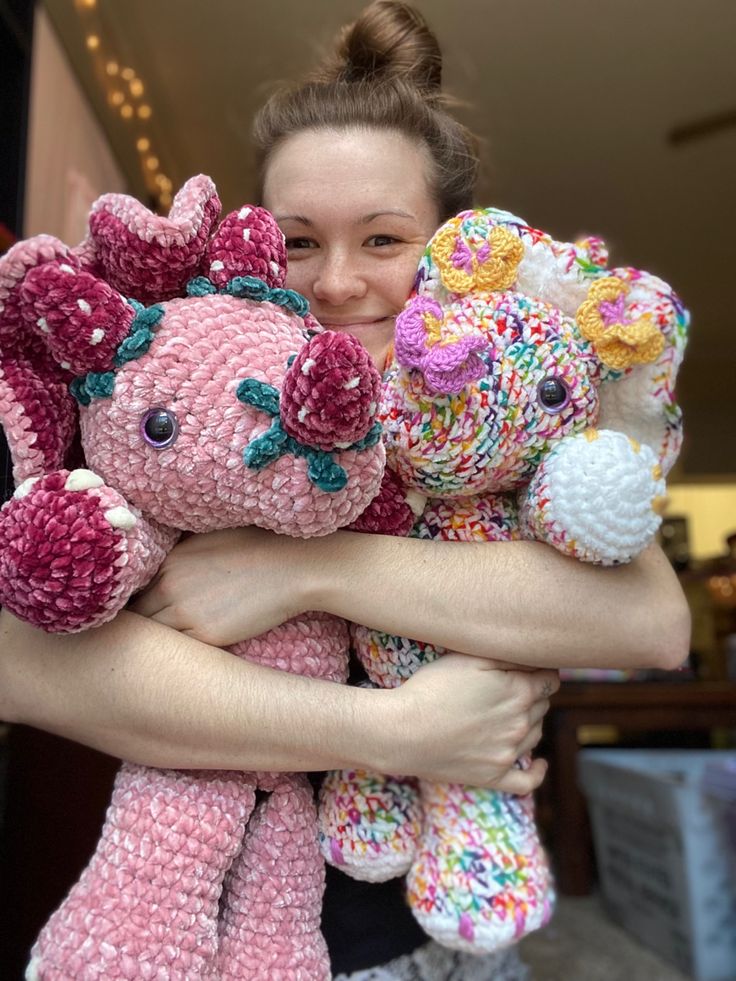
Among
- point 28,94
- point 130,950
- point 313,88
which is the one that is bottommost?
point 130,950

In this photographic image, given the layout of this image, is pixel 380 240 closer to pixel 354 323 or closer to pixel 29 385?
pixel 354 323

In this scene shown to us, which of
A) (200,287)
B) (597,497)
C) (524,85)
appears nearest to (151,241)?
(200,287)

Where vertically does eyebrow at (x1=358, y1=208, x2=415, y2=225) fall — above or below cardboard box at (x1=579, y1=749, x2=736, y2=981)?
above

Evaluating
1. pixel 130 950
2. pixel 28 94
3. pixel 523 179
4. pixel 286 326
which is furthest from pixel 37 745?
pixel 523 179

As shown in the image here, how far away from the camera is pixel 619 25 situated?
2.08 metres

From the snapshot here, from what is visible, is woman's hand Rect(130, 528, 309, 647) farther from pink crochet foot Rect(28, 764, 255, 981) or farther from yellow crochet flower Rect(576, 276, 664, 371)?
yellow crochet flower Rect(576, 276, 664, 371)

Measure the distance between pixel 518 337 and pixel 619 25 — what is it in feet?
6.17

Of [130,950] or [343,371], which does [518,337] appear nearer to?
[343,371]

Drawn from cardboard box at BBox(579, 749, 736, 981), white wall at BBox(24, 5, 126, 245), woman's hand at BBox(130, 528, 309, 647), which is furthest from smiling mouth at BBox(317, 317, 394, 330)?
cardboard box at BBox(579, 749, 736, 981)

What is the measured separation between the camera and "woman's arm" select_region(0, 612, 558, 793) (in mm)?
593

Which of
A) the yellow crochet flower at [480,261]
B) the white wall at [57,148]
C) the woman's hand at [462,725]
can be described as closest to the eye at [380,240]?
the yellow crochet flower at [480,261]

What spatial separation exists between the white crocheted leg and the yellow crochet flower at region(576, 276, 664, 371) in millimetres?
366

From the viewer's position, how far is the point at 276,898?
0.59m

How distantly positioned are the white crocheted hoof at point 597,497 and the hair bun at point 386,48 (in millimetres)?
493
